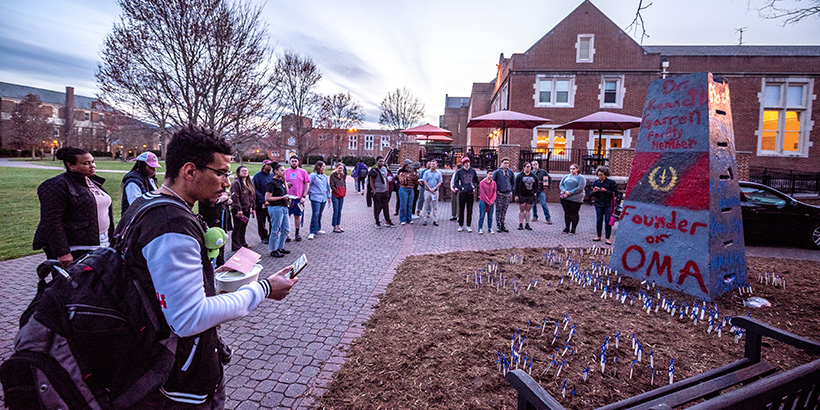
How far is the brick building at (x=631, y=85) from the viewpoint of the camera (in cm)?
2500

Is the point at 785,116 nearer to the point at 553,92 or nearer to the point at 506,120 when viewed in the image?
the point at 553,92

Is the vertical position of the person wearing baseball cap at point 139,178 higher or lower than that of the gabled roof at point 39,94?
lower

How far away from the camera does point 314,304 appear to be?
5.53 metres

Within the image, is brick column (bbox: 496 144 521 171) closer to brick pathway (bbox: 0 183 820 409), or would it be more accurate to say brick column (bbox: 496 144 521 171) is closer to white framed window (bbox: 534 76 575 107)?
brick pathway (bbox: 0 183 820 409)

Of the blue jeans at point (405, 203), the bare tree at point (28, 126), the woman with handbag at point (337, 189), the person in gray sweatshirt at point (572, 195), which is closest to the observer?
the person in gray sweatshirt at point (572, 195)

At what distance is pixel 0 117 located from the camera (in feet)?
204

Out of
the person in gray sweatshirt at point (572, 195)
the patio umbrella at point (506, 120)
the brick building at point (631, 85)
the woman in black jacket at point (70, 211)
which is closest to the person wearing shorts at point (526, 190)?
the person in gray sweatshirt at point (572, 195)

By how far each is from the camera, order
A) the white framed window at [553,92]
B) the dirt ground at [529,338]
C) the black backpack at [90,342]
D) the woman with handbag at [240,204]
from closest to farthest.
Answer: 1. the black backpack at [90,342]
2. the dirt ground at [529,338]
3. the woman with handbag at [240,204]
4. the white framed window at [553,92]

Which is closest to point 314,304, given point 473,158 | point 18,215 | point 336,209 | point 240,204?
point 240,204

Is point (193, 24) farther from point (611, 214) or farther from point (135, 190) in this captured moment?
point (611, 214)

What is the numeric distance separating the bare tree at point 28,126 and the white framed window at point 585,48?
2807 inches

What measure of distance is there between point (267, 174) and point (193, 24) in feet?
28.1

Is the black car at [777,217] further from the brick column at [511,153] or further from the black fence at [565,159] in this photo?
the brick column at [511,153]

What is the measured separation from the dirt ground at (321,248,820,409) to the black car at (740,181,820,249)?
149 inches
